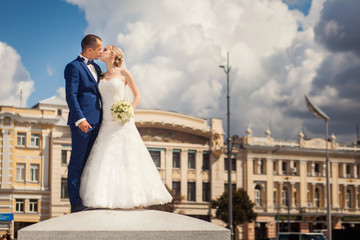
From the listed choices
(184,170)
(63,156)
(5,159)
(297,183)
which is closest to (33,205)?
(5,159)

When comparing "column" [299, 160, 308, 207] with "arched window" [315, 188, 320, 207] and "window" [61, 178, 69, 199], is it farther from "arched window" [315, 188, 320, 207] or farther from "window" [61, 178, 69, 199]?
"window" [61, 178, 69, 199]

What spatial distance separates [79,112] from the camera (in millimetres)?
11383

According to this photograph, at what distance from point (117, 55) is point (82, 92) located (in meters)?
1.01

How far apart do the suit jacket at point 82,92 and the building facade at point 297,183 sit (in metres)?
53.8

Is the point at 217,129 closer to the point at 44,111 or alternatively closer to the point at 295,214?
the point at 295,214

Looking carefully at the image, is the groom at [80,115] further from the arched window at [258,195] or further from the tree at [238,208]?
the arched window at [258,195]

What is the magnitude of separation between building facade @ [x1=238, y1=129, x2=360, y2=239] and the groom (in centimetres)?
5383

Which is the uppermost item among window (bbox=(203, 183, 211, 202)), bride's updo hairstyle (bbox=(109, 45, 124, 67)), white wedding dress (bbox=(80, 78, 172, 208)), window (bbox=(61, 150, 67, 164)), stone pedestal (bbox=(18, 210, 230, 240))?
A: bride's updo hairstyle (bbox=(109, 45, 124, 67))

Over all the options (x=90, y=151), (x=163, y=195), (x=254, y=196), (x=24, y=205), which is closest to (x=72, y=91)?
(x=90, y=151)

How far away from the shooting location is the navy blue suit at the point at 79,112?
11438 millimetres

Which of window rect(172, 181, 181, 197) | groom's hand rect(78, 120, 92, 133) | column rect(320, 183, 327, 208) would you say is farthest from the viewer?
column rect(320, 183, 327, 208)

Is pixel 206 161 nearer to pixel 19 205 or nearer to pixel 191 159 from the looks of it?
pixel 191 159

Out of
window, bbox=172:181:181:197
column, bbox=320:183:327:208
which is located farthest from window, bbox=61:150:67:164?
column, bbox=320:183:327:208

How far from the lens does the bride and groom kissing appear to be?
1100 cm
